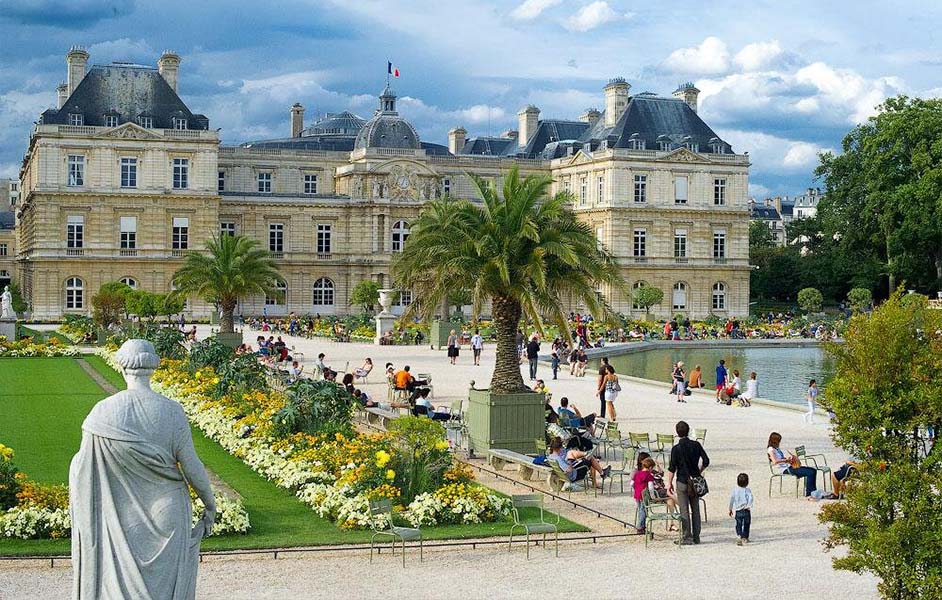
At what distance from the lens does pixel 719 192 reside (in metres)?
72.8

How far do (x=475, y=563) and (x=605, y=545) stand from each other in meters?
1.86

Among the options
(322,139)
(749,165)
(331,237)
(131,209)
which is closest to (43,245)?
(131,209)

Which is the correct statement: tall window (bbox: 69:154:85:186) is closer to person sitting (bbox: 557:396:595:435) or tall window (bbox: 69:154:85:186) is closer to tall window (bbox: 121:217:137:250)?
tall window (bbox: 121:217:137:250)

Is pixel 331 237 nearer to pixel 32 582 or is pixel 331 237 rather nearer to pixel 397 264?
pixel 397 264

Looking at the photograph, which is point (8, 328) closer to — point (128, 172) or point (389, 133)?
point (128, 172)

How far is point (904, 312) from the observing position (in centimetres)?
1105

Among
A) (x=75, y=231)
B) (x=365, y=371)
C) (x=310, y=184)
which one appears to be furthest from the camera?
(x=310, y=184)

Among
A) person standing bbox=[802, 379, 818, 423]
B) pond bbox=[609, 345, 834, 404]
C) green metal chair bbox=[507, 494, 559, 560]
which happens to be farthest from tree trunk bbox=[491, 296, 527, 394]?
pond bbox=[609, 345, 834, 404]

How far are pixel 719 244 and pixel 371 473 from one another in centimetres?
5961

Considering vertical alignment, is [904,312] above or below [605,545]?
above

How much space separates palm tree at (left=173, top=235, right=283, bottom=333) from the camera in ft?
138

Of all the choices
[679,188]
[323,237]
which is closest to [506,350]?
[323,237]

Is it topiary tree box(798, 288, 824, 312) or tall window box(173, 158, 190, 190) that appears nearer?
tall window box(173, 158, 190, 190)

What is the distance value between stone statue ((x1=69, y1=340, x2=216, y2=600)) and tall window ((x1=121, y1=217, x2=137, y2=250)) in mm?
58049
